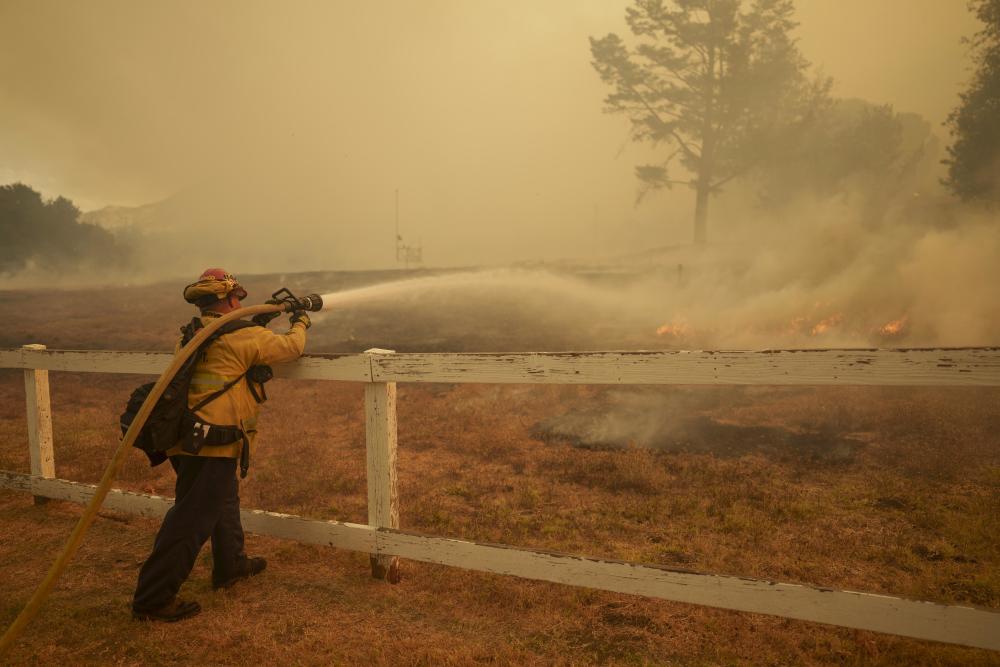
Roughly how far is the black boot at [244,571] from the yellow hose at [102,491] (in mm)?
956

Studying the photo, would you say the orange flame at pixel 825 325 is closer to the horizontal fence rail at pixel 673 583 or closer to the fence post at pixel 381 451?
the horizontal fence rail at pixel 673 583

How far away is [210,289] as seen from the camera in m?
3.83

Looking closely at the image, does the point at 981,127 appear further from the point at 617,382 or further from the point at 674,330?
the point at 617,382

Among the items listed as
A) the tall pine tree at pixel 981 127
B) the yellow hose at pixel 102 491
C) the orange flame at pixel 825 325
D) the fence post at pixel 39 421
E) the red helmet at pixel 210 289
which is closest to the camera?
the yellow hose at pixel 102 491

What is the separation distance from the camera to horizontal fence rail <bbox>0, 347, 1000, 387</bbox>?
8.32 ft

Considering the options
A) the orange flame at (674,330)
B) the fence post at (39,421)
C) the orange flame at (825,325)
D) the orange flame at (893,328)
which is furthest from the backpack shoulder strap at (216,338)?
the orange flame at (893,328)

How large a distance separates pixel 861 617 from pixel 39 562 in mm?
5754

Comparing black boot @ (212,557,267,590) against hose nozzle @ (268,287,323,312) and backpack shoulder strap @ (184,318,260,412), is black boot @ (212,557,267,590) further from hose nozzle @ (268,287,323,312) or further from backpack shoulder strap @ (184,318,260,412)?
hose nozzle @ (268,287,323,312)

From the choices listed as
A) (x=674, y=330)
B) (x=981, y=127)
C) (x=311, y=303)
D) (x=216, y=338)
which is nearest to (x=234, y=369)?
(x=216, y=338)

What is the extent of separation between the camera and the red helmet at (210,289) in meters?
3.83

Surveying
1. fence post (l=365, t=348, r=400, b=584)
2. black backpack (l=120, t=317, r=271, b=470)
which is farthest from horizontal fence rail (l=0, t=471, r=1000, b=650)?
black backpack (l=120, t=317, r=271, b=470)

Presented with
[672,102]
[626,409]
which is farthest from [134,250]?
[626,409]

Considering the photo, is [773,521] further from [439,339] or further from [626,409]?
[439,339]

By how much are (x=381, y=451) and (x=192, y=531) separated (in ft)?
4.22
